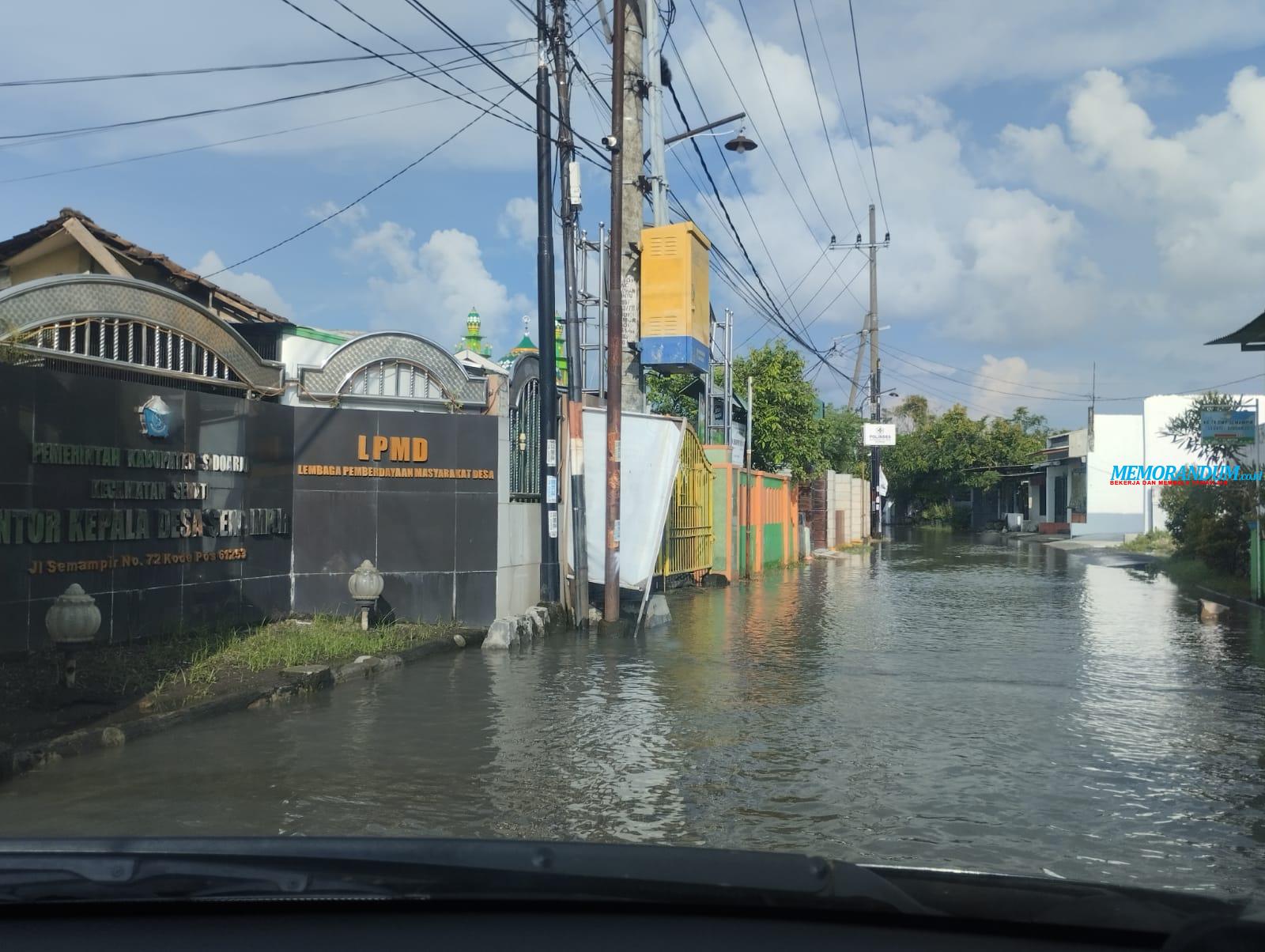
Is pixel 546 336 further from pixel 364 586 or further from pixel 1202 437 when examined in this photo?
pixel 1202 437

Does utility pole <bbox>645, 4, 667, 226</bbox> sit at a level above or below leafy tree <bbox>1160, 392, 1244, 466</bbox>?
above

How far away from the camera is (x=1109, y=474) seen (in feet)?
149

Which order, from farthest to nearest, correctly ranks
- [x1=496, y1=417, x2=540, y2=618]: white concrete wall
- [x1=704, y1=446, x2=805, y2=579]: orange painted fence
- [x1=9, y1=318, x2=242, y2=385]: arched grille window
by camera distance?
[x1=704, y1=446, x2=805, y2=579]: orange painted fence
[x1=496, y1=417, x2=540, y2=618]: white concrete wall
[x1=9, y1=318, x2=242, y2=385]: arched grille window

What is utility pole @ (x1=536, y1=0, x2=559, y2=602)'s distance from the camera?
13656 millimetres

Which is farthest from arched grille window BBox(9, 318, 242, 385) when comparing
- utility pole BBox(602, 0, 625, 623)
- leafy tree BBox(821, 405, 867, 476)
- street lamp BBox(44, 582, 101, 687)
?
leafy tree BBox(821, 405, 867, 476)

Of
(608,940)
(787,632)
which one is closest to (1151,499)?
(787,632)

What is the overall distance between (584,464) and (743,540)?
377 inches

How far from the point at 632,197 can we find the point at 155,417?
6.90 meters

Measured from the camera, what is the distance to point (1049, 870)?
489 cm

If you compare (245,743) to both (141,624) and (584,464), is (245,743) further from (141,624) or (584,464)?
(584,464)

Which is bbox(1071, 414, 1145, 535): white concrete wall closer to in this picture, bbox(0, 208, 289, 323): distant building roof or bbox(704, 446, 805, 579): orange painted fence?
bbox(704, 446, 805, 579): orange painted fence

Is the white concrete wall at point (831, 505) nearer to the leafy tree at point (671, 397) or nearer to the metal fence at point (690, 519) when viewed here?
the leafy tree at point (671, 397)

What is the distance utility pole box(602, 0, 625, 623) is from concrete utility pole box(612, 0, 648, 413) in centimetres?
8

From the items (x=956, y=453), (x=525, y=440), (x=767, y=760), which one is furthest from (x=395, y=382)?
(x=956, y=453)
